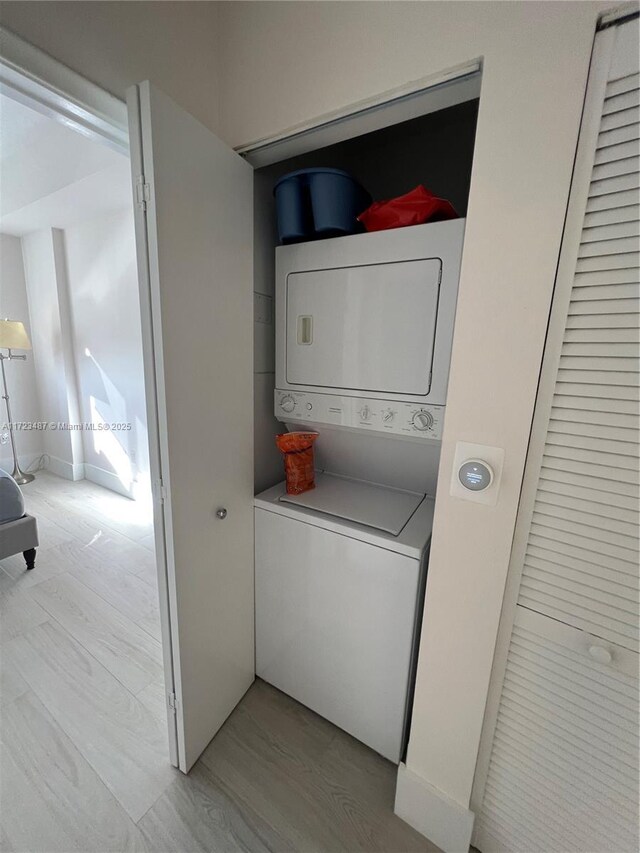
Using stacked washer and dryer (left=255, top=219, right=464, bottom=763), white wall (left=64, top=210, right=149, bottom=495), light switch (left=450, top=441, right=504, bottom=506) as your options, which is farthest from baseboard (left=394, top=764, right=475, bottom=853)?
white wall (left=64, top=210, right=149, bottom=495)

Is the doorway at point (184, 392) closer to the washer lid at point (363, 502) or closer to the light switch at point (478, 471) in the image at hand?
the washer lid at point (363, 502)

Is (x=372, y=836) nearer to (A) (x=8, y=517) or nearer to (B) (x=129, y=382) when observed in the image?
(A) (x=8, y=517)

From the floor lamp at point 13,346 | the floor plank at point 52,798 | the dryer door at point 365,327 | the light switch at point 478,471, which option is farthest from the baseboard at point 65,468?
the light switch at point 478,471

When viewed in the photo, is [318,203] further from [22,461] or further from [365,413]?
[22,461]

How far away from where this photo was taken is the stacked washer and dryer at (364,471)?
1122mm

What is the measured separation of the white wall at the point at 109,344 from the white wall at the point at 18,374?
0.81 meters

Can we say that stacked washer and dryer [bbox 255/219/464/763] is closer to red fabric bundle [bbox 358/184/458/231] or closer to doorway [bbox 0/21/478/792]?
red fabric bundle [bbox 358/184/458/231]

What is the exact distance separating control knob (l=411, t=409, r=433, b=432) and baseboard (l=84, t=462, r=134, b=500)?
343 centimetres

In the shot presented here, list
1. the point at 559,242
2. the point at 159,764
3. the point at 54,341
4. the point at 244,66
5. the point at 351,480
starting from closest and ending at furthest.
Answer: the point at 559,242 → the point at 244,66 → the point at 159,764 → the point at 351,480 → the point at 54,341

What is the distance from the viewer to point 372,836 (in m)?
1.15

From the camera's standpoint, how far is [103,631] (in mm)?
1932

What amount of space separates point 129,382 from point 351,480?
278 cm


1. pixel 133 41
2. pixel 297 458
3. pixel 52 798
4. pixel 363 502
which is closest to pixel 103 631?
pixel 52 798

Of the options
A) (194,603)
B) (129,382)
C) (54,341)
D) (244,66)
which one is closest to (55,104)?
(244,66)
